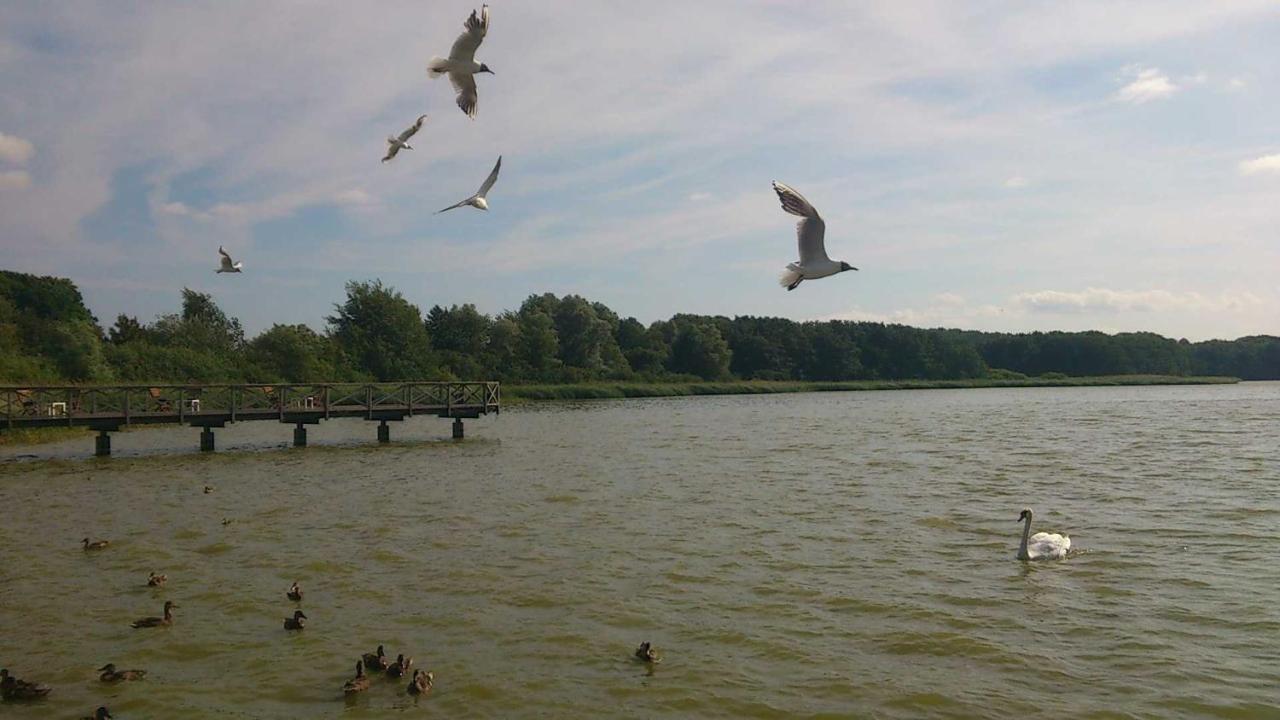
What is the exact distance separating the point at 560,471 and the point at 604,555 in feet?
34.6

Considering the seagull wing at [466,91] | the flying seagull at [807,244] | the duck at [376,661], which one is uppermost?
the seagull wing at [466,91]

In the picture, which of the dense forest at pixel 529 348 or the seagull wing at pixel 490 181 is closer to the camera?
the seagull wing at pixel 490 181

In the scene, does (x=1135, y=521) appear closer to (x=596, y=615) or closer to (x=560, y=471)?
(x=596, y=615)

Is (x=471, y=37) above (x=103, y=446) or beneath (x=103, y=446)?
above

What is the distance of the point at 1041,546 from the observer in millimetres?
12664

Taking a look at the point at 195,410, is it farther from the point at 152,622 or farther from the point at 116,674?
the point at 116,674

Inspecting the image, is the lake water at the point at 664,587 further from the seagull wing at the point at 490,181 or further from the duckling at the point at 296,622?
the seagull wing at the point at 490,181

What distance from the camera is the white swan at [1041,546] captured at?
1259 centimetres

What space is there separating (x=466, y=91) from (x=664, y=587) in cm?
644

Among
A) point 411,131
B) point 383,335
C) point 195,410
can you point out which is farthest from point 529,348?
point 411,131

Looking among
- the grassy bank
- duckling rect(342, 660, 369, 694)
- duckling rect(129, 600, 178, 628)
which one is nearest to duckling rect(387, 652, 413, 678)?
duckling rect(342, 660, 369, 694)

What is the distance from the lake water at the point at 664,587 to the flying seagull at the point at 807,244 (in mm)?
3813

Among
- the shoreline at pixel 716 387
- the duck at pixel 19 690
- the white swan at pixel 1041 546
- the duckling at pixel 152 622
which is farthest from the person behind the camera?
the shoreline at pixel 716 387

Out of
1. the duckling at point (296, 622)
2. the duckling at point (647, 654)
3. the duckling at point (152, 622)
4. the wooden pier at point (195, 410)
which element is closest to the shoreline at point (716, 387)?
the wooden pier at point (195, 410)
